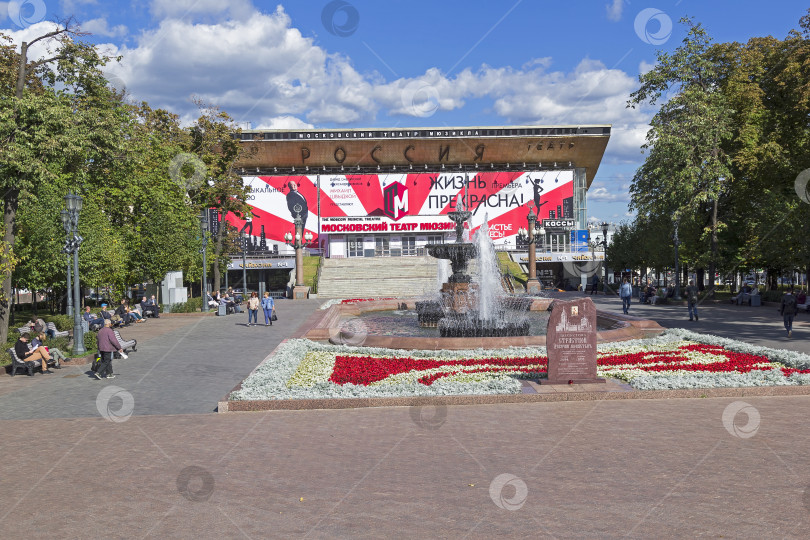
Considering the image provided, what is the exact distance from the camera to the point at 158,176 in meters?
38.2

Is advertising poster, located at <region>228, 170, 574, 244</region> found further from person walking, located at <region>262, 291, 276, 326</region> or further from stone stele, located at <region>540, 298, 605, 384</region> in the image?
stone stele, located at <region>540, 298, 605, 384</region>

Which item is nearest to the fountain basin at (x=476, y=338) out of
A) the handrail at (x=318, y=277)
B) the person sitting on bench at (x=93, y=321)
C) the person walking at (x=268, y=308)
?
the person walking at (x=268, y=308)

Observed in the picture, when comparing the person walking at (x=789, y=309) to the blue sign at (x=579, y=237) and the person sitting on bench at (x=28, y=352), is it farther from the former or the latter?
the blue sign at (x=579, y=237)

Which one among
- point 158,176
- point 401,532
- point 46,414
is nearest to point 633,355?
point 401,532

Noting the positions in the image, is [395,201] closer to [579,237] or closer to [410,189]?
[410,189]

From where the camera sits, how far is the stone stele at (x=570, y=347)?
1103cm

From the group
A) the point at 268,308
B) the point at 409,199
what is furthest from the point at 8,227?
the point at 409,199

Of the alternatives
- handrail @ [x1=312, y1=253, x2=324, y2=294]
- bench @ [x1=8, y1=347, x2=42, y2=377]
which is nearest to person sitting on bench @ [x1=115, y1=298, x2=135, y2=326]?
bench @ [x1=8, y1=347, x2=42, y2=377]

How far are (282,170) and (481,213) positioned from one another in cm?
2233

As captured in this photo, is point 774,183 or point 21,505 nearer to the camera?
point 21,505

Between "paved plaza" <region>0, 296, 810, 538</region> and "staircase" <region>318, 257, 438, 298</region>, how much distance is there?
3256 cm

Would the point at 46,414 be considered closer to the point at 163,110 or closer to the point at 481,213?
the point at 163,110

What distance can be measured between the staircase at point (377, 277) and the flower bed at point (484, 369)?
26904 mm

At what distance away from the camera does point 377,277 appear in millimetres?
51938
